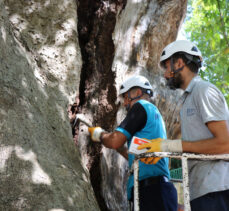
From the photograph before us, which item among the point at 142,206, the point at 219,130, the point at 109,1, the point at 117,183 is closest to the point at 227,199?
the point at 219,130

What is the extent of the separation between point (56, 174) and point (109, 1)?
95.0 inches

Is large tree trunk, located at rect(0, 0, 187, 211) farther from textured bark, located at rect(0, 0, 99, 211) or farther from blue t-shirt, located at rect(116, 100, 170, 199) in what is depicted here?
blue t-shirt, located at rect(116, 100, 170, 199)

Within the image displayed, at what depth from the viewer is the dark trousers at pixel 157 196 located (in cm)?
291

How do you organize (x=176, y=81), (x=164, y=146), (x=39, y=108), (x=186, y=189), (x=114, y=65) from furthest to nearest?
(x=114, y=65)
(x=39, y=108)
(x=176, y=81)
(x=164, y=146)
(x=186, y=189)

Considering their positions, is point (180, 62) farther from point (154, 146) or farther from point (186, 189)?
point (186, 189)

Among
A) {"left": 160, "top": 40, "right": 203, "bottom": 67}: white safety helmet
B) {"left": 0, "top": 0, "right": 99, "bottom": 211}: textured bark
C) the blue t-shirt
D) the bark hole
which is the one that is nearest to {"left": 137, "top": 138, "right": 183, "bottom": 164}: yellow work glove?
the blue t-shirt

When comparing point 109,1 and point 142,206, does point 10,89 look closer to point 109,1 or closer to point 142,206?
point 142,206

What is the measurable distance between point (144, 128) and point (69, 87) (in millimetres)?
1003

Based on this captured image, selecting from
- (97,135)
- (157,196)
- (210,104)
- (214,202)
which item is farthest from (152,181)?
(210,104)

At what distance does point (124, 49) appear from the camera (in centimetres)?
440

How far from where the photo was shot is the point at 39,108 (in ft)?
9.99

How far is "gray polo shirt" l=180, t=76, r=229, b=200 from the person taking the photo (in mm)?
2268

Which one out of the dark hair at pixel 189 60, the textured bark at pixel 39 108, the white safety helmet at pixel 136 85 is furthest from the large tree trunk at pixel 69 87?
the dark hair at pixel 189 60

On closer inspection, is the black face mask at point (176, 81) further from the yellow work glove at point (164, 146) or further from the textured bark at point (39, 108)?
the textured bark at point (39, 108)
